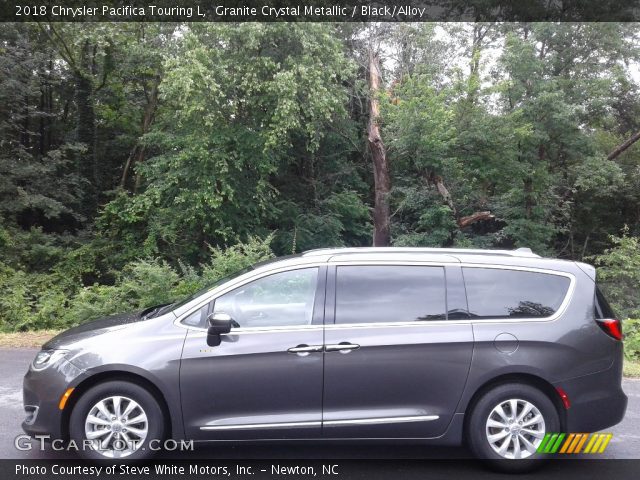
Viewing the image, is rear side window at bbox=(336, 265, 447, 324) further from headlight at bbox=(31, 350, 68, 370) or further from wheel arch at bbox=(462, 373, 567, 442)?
headlight at bbox=(31, 350, 68, 370)

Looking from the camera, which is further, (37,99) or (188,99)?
(37,99)

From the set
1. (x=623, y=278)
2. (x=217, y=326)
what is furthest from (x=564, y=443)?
(x=623, y=278)

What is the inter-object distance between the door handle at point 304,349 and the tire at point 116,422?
1.15 metres

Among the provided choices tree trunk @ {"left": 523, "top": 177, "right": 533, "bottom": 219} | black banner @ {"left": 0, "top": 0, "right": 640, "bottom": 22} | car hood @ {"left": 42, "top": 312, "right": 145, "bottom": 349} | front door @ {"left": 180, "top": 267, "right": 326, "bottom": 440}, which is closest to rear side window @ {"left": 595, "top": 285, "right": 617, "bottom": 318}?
front door @ {"left": 180, "top": 267, "right": 326, "bottom": 440}

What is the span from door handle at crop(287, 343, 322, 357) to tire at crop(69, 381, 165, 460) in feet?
3.78

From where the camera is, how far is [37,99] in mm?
21922

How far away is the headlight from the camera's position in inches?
176

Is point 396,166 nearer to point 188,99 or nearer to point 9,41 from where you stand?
point 188,99

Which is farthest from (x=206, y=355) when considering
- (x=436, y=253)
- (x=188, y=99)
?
(x=188, y=99)

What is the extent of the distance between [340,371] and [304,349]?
0.33 metres

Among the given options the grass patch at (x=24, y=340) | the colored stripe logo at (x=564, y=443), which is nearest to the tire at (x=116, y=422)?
the colored stripe logo at (x=564, y=443)

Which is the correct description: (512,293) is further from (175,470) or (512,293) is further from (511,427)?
(175,470)

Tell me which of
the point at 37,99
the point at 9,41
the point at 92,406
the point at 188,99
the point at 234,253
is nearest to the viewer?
the point at 92,406

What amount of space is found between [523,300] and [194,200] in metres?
13.4
